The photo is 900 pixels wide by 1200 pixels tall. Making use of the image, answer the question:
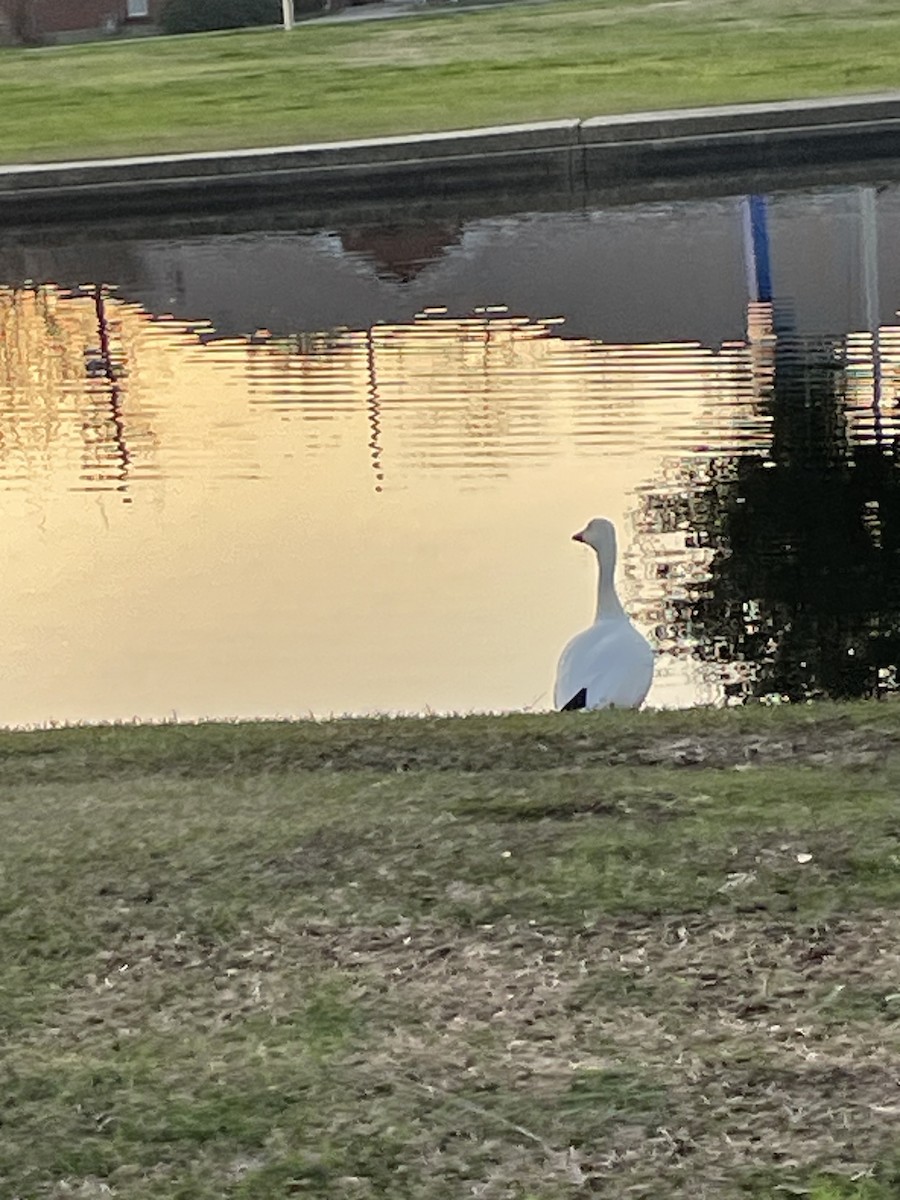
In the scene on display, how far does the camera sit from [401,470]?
11.2 meters

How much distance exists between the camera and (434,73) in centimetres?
2886

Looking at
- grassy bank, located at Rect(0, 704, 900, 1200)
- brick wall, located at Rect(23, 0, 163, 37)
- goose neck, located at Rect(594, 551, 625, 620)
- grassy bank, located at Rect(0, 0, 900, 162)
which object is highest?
brick wall, located at Rect(23, 0, 163, 37)

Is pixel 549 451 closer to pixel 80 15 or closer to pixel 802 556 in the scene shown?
pixel 802 556

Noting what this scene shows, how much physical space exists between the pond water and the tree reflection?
2 cm

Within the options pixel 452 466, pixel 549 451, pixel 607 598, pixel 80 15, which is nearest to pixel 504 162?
pixel 549 451

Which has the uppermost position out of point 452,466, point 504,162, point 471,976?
point 504,162

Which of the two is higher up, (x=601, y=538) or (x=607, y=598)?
(x=601, y=538)

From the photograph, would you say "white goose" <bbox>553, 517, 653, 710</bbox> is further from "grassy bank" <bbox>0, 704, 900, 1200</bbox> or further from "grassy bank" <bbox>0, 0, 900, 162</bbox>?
"grassy bank" <bbox>0, 0, 900, 162</bbox>

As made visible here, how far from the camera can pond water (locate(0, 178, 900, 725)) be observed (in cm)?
836

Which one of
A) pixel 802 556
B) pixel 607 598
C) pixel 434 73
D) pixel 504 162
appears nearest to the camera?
pixel 607 598

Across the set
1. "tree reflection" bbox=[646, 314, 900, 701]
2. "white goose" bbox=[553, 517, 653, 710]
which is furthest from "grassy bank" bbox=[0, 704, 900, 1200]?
"tree reflection" bbox=[646, 314, 900, 701]

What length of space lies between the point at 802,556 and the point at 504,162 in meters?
12.0

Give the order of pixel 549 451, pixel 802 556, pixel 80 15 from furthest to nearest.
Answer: pixel 80 15 → pixel 549 451 → pixel 802 556

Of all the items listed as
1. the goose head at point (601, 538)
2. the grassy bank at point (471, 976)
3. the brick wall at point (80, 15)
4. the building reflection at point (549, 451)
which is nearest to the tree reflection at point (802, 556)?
the building reflection at point (549, 451)
